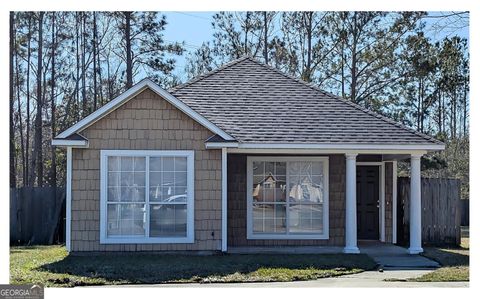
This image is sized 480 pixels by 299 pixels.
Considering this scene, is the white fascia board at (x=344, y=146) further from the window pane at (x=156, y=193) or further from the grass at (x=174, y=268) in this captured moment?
the grass at (x=174, y=268)

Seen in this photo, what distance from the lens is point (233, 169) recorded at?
1773 cm

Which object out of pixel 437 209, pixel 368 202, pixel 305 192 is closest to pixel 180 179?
pixel 305 192

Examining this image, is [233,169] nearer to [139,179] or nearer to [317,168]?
[317,168]

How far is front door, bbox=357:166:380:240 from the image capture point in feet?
63.6

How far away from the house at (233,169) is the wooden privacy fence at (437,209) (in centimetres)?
31

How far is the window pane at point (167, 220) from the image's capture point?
15922 millimetres

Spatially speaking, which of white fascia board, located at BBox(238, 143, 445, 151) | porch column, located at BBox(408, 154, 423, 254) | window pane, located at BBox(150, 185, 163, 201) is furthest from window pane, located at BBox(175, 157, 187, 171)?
porch column, located at BBox(408, 154, 423, 254)

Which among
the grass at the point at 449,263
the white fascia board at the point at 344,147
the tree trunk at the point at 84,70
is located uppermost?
the tree trunk at the point at 84,70

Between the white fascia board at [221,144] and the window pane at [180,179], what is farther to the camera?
the window pane at [180,179]

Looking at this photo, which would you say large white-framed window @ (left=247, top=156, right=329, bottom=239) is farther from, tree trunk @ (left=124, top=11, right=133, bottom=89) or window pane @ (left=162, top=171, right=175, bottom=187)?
tree trunk @ (left=124, top=11, right=133, bottom=89)

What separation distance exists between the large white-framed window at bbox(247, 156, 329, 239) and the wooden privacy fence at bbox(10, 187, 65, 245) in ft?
21.6

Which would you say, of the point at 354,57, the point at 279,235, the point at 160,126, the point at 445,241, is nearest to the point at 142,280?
the point at 160,126

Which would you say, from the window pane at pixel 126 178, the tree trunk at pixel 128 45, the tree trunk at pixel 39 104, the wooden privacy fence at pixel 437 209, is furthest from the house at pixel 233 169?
the tree trunk at pixel 39 104

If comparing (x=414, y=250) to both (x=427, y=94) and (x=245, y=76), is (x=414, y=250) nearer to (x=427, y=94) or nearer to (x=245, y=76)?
(x=245, y=76)
